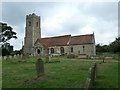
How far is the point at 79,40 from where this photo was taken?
146 ft

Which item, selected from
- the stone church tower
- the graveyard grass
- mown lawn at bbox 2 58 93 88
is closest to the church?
the stone church tower

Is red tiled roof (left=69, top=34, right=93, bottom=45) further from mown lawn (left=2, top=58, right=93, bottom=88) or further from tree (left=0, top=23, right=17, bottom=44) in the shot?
mown lawn (left=2, top=58, right=93, bottom=88)

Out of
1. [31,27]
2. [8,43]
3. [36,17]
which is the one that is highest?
[36,17]

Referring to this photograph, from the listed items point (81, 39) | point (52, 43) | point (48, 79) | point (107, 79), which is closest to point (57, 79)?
point (48, 79)

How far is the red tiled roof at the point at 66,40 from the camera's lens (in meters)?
43.4

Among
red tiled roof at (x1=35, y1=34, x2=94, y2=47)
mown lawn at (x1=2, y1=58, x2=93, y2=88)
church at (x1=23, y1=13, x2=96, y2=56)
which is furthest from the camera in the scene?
red tiled roof at (x1=35, y1=34, x2=94, y2=47)

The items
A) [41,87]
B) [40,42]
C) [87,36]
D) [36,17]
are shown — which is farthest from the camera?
[36,17]

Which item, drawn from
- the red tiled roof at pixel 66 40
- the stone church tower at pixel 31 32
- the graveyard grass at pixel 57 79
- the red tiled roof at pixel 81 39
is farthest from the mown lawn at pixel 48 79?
the stone church tower at pixel 31 32

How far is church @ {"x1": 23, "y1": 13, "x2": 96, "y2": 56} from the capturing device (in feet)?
141

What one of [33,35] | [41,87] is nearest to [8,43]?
[33,35]

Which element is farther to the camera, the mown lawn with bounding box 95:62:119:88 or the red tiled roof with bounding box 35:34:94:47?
the red tiled roof with bounding box 35:34:94:47

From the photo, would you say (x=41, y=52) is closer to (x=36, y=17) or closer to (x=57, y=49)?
(x=57, y=49)

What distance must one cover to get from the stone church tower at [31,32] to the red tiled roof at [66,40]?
2.39 metres

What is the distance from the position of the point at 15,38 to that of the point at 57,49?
1562cm
